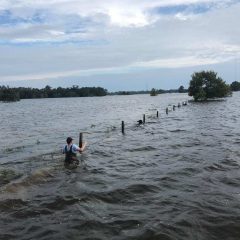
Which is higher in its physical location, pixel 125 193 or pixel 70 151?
pixel 70 151

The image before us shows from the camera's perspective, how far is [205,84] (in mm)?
120375

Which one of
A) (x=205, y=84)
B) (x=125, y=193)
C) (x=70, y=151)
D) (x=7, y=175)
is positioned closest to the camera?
(x=125, y=193)

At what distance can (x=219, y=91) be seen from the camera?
122875 mm

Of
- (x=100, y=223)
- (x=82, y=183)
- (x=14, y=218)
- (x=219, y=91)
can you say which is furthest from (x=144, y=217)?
(x=219, y=91)

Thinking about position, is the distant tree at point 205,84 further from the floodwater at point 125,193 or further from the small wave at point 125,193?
the small wave at point 125,193

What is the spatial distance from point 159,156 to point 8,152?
11.6 metres

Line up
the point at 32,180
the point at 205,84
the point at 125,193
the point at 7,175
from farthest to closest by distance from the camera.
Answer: the point at 205,84
the point at 7,175
the point at 32,180
the point at 125,193

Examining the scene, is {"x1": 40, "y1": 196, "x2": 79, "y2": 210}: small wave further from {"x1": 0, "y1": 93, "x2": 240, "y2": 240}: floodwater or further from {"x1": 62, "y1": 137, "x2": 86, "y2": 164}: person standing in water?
{"x1": 62, "y1": 137, "x2": 86, "y2": 164}: person standing in water

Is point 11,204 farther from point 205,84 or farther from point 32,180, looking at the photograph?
point 205,84

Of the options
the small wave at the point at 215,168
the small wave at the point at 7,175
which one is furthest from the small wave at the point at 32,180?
the small wave at the point at 215,168

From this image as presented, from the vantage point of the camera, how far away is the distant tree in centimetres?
11906

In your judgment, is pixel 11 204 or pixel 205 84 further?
pixel 205 84

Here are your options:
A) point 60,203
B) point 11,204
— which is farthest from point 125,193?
point 11,204

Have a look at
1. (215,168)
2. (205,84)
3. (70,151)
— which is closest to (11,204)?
(70,151)
